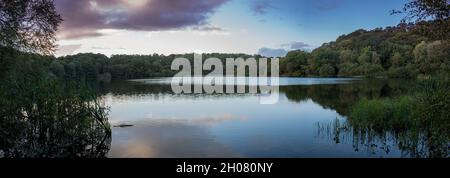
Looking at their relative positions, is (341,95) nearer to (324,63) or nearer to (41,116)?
(41,116)

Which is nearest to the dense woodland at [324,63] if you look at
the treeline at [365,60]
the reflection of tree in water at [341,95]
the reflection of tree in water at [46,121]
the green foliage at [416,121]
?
the treeline at [365,60]

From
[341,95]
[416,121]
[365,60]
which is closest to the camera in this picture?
[416,121]

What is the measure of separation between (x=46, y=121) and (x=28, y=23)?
4.25 meters

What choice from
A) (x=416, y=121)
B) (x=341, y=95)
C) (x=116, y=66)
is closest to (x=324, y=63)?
(x=116, y=66)

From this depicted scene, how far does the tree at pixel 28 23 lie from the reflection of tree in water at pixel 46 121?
1499mm

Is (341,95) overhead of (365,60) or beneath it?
beneath

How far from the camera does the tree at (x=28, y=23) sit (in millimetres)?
15211

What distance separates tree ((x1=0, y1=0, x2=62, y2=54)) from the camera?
15211mm

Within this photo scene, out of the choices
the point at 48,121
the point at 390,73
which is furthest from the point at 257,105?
the point at 390,73

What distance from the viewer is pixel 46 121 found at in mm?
16188

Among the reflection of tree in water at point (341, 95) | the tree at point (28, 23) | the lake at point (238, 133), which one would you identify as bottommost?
the lake at point (238, 133)

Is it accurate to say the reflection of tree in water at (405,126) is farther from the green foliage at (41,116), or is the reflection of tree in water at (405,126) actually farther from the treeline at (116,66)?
the treeline at (116,66)

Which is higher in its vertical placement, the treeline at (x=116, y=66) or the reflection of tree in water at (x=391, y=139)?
the treeline at (x=116, y=66)
